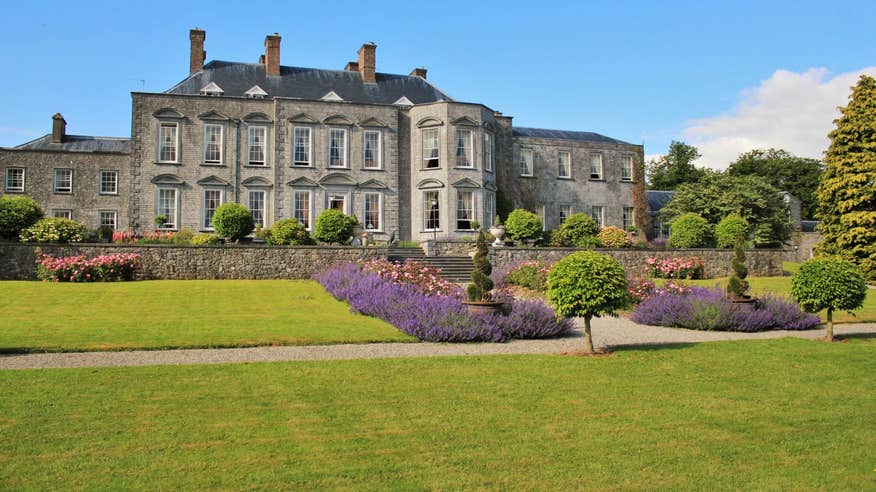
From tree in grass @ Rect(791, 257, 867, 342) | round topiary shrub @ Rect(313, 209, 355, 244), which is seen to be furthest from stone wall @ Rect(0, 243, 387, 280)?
tree in grass @ Rect(791, 257, 867, 342)

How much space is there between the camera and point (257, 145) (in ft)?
109

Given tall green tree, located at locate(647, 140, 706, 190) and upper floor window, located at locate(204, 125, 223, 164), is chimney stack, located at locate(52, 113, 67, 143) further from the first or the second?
tall green tree, located at locate(647, 140, 706, 190)

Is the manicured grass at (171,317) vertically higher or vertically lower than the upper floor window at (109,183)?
lower

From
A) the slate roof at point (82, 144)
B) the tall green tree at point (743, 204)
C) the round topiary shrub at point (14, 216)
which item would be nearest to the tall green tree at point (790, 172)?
the tall green tree at point (743, 204)

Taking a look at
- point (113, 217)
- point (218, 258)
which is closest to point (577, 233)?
point (218, 258)

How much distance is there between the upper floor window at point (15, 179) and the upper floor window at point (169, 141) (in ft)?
33.4

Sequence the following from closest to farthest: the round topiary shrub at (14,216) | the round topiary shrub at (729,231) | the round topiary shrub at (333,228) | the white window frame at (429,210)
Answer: the round topiary shrub at (14,216)
the round topiary shrub at (333,228)
the round topiary shrub at (729,231)
the white window frame at (429,210)

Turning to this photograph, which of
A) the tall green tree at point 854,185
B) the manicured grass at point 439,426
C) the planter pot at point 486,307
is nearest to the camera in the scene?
the manicured grass at point 439,426

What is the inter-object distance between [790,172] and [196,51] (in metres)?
56.9

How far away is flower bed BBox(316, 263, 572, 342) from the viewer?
1322cm

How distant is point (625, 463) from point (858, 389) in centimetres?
499

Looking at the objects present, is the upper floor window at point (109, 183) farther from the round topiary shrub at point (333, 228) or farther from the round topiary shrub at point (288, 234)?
the round topiary shrub at point (333, 228)

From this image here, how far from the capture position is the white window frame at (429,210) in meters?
33.8

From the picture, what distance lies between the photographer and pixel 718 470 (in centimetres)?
604
